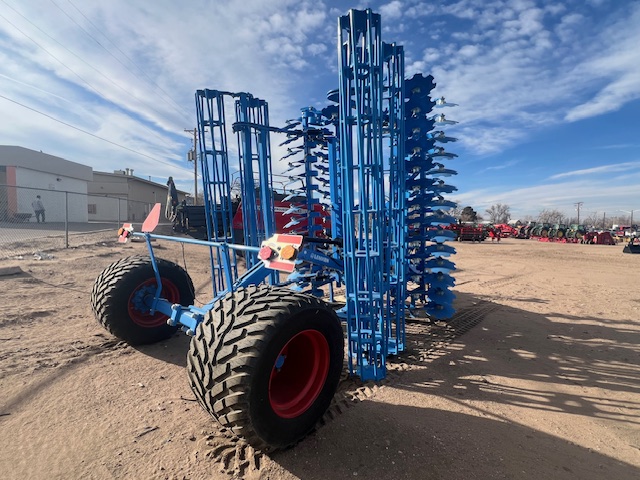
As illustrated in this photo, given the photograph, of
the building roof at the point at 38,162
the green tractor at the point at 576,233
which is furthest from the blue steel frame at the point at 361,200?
the green tractor at the point at 576,233

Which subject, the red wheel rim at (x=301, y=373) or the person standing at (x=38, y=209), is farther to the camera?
the person standing at (x=38, y=209)

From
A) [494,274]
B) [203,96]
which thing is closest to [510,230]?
[494,274]

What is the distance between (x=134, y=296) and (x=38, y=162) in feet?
106

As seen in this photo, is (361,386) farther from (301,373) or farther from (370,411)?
(301,373)

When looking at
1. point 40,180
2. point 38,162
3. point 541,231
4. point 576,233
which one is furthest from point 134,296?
point 541,231

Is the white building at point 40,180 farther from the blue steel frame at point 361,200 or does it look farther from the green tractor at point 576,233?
the green tractor at point 576,233

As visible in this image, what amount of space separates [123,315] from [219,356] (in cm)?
234

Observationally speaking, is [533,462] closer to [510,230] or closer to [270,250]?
[270,250]

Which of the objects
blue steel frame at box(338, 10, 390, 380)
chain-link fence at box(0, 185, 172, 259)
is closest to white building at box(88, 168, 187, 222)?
chain-link fence at box(0, 185, 172, 259)

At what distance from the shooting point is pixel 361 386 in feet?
11.6

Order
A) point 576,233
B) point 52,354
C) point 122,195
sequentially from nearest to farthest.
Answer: point 52,354, point 576,233, point 122,195

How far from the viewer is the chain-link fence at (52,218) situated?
11000mm

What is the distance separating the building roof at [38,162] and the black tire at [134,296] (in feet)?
101

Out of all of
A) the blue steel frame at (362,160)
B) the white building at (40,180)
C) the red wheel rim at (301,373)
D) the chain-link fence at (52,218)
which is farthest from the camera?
the white building at (40,180)
